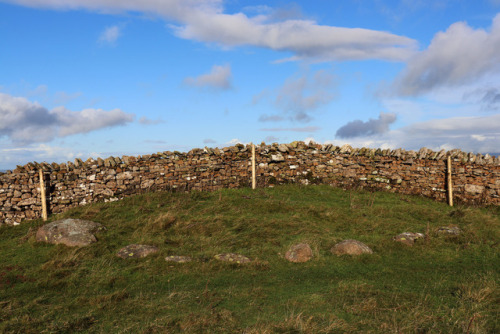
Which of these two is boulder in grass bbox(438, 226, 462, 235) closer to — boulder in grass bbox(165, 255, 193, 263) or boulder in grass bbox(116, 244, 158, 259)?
boulder in grass bbox(165, 255, 193, 263)

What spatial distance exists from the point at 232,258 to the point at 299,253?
1.65 metres

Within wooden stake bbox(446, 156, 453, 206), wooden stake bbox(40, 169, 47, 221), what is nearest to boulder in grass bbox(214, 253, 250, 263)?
wooden stake bbox(40, 169, 47, 221)

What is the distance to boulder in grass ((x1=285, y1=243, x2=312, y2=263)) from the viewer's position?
872 centimetres

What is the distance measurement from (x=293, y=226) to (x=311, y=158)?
7906 millimetres

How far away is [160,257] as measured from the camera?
8.84 meters

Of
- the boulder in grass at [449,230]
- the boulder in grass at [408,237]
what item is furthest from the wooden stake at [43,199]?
the boulder in grass at [449,230]

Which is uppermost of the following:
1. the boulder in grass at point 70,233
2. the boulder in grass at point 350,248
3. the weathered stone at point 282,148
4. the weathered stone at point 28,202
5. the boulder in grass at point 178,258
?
the weathered stone at point 282,148

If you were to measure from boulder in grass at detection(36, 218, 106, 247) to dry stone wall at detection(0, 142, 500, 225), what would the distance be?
544 cm

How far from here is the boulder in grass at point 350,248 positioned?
9.15m

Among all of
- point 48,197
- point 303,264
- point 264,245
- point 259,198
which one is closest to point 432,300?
point 303,264

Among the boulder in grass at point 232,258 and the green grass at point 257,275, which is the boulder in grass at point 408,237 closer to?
the green grass at point 257,275

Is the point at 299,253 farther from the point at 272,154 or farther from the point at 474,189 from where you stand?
the point at 474,189

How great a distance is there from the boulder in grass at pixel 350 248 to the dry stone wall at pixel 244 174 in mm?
8798

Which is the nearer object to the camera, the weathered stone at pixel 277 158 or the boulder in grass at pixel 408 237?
the boulder in grass at pixel 408 237
